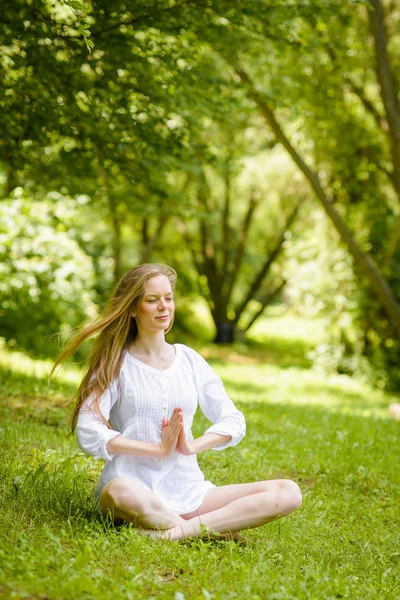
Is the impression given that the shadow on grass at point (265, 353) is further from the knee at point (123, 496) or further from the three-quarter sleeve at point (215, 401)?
the knee at point (123, 496)

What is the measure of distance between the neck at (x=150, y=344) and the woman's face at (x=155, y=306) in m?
0.05

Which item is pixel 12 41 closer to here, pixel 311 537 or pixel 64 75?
pixel 64 75

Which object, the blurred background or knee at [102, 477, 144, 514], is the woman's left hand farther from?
the blurred background

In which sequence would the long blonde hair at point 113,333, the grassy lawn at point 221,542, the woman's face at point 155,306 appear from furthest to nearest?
the woman's face at point 155,306 < the long blonde hair at point 113,333 < the grassy lawn at point 221,542

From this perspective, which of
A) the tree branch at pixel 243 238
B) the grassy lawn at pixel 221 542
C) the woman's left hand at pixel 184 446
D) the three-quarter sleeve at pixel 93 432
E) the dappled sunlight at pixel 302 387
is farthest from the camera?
the tree branch at pixel 243 238

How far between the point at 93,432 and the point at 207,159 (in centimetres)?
544

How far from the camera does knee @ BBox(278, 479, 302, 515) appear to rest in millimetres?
3785

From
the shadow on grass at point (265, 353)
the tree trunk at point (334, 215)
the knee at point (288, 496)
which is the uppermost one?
the tree trunk at point (334, 215)

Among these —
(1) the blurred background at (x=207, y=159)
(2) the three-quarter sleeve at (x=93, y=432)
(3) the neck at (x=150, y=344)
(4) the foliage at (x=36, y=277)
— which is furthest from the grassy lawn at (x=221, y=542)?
(4) the foliage at (x=36, y=277)

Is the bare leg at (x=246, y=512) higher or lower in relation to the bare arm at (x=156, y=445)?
lower

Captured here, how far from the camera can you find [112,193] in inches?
374

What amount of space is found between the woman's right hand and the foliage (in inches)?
285

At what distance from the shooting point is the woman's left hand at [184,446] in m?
3.72

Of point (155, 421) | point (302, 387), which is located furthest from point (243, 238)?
point (155, 421)
